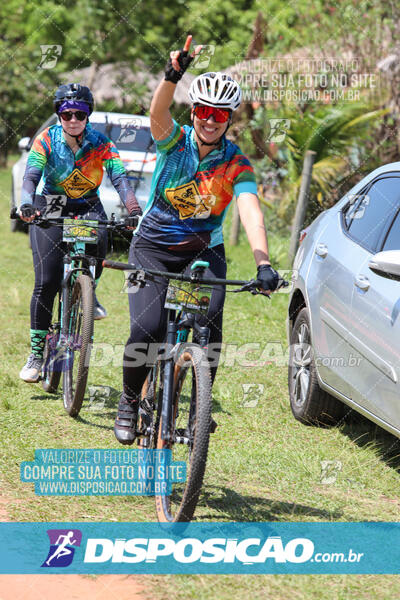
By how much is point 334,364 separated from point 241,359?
242cm

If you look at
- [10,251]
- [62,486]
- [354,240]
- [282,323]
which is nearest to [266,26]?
[10,251]

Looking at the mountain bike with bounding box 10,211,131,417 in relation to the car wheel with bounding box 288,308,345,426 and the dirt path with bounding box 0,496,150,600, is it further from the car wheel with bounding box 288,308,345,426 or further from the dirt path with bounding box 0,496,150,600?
the dirt path with bounding box 0,496,150,600

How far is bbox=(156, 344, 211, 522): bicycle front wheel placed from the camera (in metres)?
3.95

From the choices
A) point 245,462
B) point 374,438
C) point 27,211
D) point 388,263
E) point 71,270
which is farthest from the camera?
point 71,270

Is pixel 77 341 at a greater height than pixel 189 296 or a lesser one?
lesser

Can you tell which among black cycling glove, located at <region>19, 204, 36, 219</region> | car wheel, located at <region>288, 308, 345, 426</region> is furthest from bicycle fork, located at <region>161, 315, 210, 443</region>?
car wheel, located at <region>288, 308, 345, 426</region>

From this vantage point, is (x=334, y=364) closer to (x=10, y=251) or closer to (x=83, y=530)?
(x=83, y=530)

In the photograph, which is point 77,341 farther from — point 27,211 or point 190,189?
point 190,189

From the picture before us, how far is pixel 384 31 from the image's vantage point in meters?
15.5

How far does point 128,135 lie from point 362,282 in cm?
829

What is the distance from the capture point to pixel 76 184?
6332 millimetres

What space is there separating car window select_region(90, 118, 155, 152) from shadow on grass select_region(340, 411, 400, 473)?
23.7ft

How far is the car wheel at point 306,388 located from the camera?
6.04 meters

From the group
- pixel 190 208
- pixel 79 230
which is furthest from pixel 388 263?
pixel 79 230
